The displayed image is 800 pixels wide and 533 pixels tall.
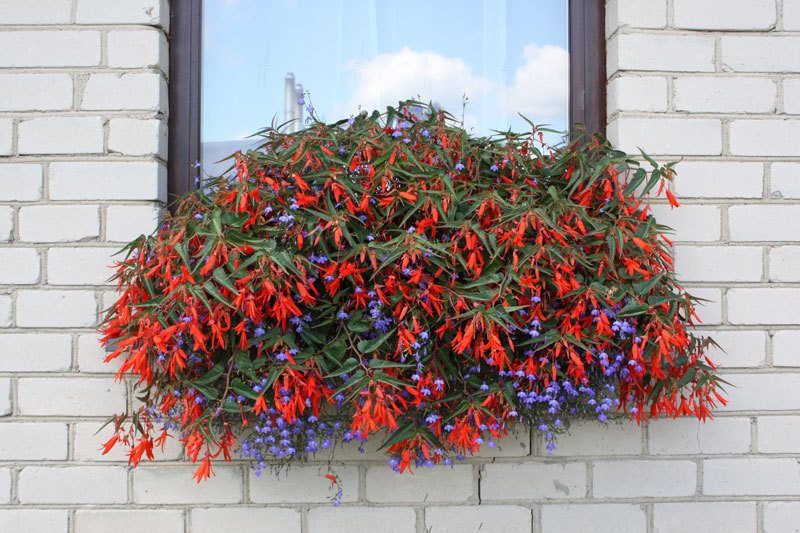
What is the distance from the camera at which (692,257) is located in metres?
1.66

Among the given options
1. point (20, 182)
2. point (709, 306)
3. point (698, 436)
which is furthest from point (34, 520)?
point (709, 306)

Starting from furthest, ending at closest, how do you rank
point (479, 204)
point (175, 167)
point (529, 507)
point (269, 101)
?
1. point (269, 101)
2. point (175, 167)
3. point (529, 507)
4. point (479, 204)

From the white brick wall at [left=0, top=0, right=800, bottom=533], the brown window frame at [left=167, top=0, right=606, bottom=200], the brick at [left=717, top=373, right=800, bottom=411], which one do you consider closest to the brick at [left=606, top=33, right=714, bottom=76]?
the white brick wall at [left=0, top=0, right=800, bottom=533]

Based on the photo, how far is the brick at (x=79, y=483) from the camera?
5.31 ft

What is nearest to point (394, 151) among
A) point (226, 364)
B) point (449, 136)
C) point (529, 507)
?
point (449, 136)

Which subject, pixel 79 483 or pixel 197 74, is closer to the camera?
pixel 79 483

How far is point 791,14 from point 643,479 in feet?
4.51

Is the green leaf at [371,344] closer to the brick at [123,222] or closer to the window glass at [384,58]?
the brick at [123,222]

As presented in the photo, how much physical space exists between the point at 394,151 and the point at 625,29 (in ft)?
2.74

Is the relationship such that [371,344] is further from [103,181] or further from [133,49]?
[133,49]

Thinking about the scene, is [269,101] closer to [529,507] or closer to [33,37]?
[33,37]

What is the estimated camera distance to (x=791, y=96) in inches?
66.6

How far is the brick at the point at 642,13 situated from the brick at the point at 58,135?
1.50 m

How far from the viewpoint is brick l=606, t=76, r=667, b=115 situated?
5.54ft
